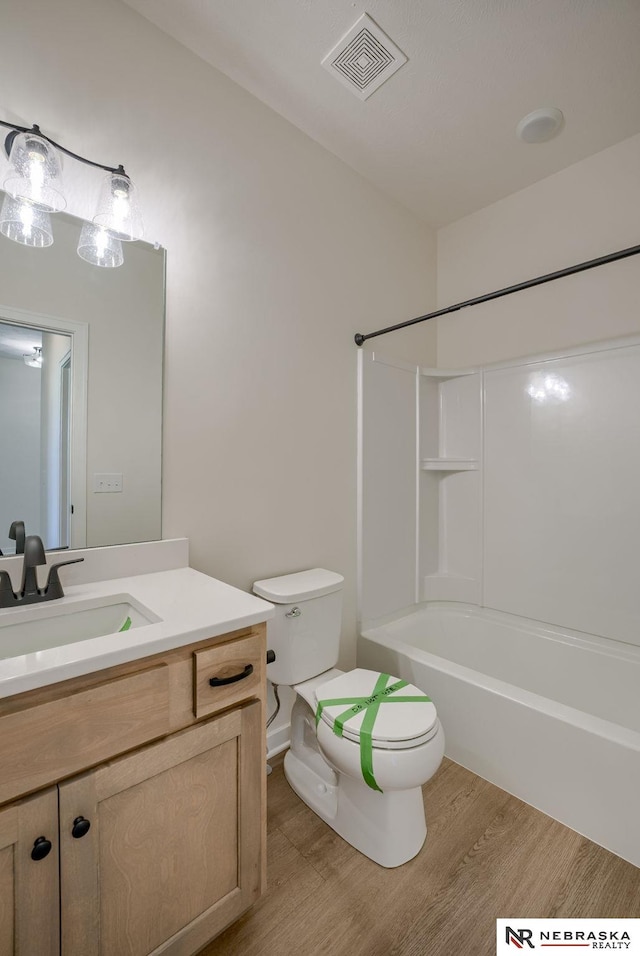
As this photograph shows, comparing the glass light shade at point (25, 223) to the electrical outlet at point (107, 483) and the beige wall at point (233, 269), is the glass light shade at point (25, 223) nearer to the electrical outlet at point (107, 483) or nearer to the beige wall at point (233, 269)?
the beige wall at point (233, 269)

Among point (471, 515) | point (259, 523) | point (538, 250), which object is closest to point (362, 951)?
point (259, 523)

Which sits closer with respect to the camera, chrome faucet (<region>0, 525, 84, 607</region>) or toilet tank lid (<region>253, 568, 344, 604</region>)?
chrome faucet (<region>0, 525, 84, 607</region>)

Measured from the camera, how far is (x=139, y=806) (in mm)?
868

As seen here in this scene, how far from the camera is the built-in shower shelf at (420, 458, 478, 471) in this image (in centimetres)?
249

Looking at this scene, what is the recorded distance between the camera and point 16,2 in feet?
3.90

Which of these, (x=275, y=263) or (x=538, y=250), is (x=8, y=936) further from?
(x=538, y=250)

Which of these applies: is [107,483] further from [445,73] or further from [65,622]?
[445,73]

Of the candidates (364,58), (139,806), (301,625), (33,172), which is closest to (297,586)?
(301,625)

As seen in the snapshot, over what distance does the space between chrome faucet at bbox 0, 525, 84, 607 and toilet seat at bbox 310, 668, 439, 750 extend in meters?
0.92

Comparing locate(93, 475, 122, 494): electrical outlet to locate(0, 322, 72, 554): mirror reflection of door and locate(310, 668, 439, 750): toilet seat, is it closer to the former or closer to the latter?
locate(0, 322, 72, 554): mirror reflection of door

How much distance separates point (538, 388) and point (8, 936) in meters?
2.58

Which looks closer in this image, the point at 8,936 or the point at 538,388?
the point at 8,936

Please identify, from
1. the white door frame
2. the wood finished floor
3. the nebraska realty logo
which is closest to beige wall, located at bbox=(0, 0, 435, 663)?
the white door frame

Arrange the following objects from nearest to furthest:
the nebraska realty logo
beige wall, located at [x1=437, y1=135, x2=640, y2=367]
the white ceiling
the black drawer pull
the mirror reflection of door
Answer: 1. the black drawer pull
2. the nebraska realty logo
3. the mirror reflection of door
4. the white ceiling
5. beige wall, located at [x1=437, y1=135, x2=640, y2=367]
